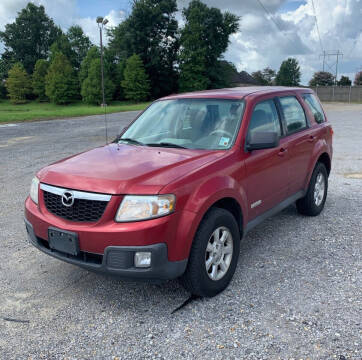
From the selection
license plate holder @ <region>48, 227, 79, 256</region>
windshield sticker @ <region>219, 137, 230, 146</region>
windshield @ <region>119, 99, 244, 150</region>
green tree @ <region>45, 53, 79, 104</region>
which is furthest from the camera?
green tree @ <region>45, 53, 79, 104</region>

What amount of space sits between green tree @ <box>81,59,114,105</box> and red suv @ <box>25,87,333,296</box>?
5419 cm

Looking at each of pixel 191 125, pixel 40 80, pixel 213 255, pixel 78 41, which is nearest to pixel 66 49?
pixel 78 41

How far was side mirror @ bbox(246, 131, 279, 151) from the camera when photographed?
3.62 metres

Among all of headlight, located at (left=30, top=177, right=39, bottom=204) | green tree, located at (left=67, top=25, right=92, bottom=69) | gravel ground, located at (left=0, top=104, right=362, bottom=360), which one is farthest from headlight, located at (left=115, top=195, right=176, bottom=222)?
green tree, located at (left=67, top=25, right=92, bottom=69)

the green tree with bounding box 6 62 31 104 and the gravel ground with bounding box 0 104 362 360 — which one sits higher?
the green tree with bounding box 6 62 31 104

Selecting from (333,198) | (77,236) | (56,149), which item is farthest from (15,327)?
(56,149)

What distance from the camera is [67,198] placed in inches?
121

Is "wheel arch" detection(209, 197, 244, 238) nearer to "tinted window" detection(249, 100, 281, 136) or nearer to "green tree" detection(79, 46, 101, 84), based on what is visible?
"tinted window" detection(249, 100, 281, 136)

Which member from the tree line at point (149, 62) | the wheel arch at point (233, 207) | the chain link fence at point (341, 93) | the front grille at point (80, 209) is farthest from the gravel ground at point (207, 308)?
the chain link fence at point (341, 93)

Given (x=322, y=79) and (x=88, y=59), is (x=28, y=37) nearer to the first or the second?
(x=88, y=59)

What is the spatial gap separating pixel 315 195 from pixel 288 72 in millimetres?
99026

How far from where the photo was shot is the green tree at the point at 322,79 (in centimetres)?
10088

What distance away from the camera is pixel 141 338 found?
2.88 m

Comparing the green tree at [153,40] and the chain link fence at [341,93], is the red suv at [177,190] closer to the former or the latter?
the chain link fence at [341,93]
